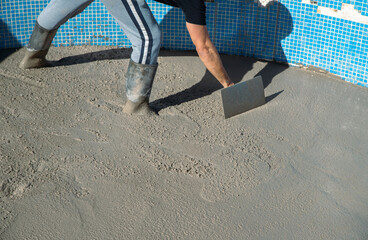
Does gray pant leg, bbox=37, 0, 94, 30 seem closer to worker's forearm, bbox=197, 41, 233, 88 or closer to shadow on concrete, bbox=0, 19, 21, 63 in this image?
shadow on concrete, bbox=0, 19, 21, 63

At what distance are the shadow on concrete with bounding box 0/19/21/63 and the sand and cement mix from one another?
0.84 ft

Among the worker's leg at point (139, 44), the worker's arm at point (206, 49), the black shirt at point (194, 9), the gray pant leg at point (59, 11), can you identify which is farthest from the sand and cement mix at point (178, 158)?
the black shirt at point (194, 9)

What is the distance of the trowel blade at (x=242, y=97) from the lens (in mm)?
3526

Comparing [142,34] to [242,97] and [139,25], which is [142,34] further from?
[242,97]

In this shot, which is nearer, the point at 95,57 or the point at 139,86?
the point at 139,86

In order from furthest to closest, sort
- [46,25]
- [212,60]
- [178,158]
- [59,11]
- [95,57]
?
1. [95,57]
2. [46,25]
3. [59,11]
4. [212,60]
5. [178,158]

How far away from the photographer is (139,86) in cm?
347

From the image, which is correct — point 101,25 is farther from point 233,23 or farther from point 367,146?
point 367,146

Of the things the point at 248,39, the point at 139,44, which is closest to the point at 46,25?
the point at 139,44

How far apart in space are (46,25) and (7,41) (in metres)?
0.88

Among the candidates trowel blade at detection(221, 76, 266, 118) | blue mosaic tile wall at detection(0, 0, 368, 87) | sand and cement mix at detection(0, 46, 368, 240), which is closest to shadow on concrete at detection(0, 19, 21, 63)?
blue mosaic tile wall at detection(0, 0, 368, 87)

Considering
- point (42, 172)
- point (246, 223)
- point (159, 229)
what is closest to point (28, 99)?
point (42, 172)

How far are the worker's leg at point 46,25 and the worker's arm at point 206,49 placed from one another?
0.89 m

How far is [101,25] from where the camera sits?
15.4 feet
